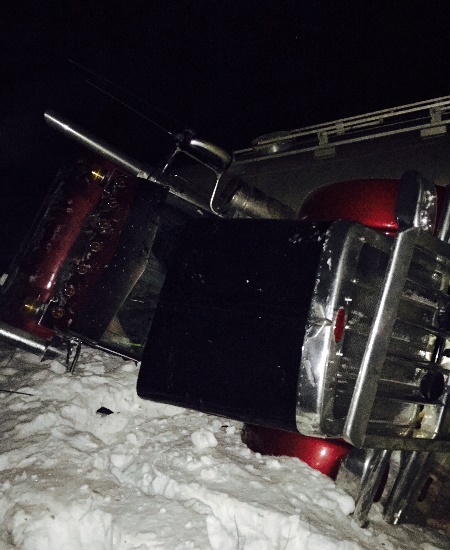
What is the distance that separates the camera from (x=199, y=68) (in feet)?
26.1

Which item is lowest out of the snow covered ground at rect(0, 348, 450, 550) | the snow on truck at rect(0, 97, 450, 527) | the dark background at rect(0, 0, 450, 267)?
the snow covered ground at rect(0, 348, 450, 550)

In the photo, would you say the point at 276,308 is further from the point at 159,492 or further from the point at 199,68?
the point at 199,68

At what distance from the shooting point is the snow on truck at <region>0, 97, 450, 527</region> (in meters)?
1.51

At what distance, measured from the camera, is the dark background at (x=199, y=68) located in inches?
252

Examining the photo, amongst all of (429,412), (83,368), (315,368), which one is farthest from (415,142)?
(83,368)

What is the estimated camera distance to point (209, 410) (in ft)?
5.74

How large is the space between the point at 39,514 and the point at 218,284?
1.39 meters

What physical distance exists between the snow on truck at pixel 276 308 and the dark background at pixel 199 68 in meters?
4.89

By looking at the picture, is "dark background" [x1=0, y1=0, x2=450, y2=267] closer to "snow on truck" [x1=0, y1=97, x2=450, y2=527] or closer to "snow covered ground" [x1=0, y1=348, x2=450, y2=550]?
"snow on truck" [x1=0, y1=97, x2=450, y2=527]

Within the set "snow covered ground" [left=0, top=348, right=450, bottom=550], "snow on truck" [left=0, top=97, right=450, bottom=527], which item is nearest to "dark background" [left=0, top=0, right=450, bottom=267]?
"snow on truck" [left=0, top=97, right=450, bottom=527]

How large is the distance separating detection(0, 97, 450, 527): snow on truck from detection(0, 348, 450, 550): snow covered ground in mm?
135

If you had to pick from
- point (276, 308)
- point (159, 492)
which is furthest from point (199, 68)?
point (159, 492)

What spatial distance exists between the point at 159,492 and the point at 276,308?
1167mm

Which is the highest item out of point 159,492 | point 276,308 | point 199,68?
point 199,68
